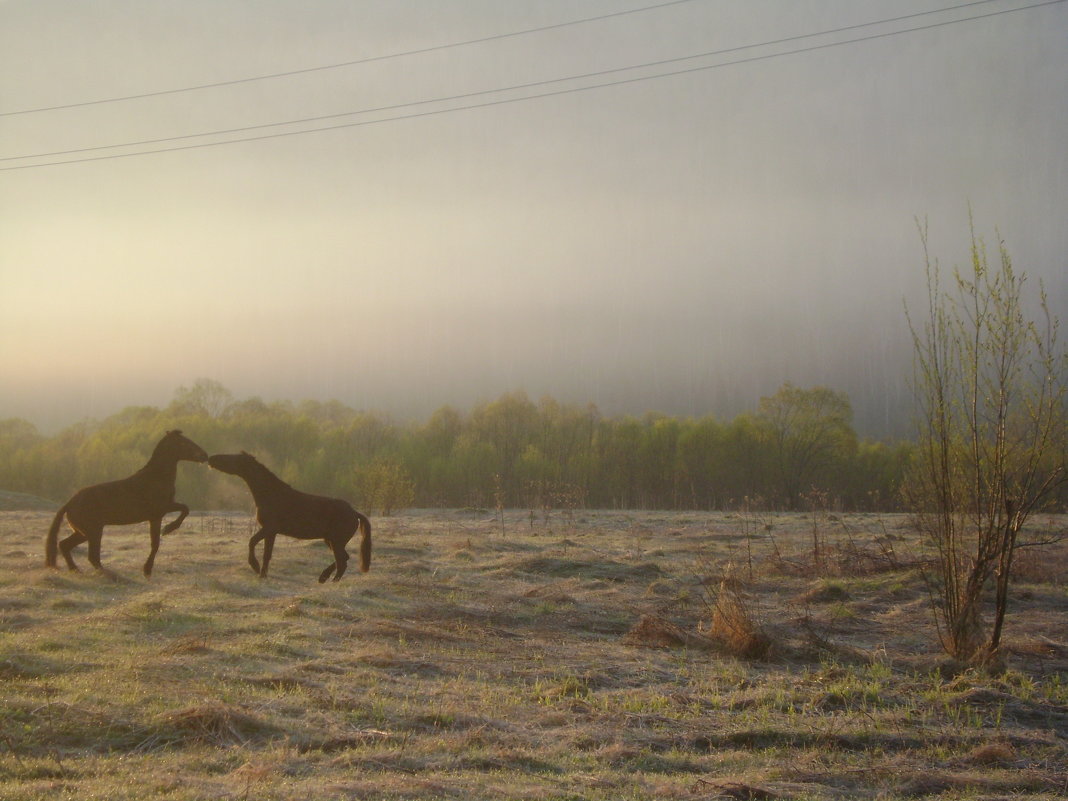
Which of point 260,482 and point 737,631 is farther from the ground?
point 260,482

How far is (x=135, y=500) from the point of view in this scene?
1234 centimetres

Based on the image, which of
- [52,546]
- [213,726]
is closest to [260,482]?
[52,546]

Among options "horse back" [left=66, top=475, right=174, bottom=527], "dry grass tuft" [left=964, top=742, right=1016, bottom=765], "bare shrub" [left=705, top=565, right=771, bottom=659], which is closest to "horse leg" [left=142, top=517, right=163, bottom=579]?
"horse back" [left=66, top=475, right=174, bottom=527]

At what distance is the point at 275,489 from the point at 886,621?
9.50 metres

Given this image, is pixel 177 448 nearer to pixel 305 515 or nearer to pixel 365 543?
pixel 305 515

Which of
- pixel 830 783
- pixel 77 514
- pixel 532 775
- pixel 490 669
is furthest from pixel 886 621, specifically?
pixel 77 514

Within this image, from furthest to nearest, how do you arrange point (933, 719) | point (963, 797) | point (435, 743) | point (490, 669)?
point (490, 669), point (933, 719), point (435, 743), point (963, 797)

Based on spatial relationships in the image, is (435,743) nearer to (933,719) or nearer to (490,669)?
(490,669)

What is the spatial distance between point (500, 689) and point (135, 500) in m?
6.72

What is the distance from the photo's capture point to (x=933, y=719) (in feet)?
25.8

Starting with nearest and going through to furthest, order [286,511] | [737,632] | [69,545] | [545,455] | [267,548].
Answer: [737,632] < [286,511] < [69,545] < [267,548] < [545,455]

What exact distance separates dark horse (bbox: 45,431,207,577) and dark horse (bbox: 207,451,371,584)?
0.55 metres

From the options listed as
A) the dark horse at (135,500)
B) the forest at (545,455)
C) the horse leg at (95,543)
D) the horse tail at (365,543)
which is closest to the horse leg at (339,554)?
the horse tail at (365,543)

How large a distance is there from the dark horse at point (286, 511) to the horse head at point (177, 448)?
0.20 m
